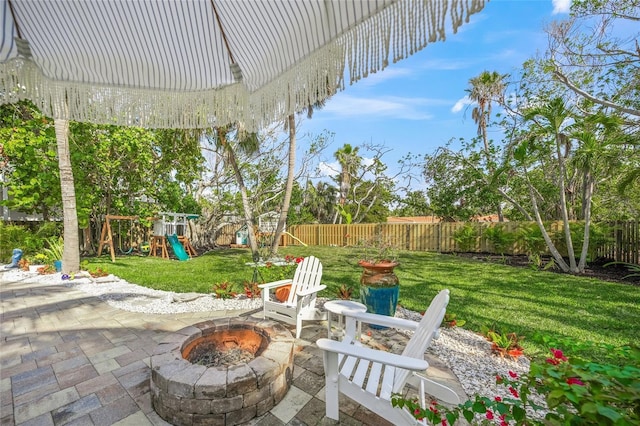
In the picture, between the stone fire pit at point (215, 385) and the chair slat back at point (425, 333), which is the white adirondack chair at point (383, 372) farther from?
the stone fire pit at point (215, 385)

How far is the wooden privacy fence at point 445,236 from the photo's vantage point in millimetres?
7609

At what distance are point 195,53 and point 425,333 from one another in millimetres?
2172

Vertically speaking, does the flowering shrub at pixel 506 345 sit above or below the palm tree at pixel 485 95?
below

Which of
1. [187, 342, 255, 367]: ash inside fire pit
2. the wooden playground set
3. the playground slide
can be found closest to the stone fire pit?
[187, 342, 255, 367]: ash inside fire pit

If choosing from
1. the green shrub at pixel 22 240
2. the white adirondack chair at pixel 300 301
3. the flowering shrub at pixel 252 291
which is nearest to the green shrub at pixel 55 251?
the green shrub at pixel 22 240

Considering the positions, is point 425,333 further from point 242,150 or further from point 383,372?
point 242,150

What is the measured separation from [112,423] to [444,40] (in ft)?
9.34

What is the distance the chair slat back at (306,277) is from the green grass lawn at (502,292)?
1.20m

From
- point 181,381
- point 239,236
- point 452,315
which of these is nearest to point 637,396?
point 181,381

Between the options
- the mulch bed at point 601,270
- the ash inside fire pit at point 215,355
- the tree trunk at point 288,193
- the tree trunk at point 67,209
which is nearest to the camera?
the ash inside fire pit at point 215,355

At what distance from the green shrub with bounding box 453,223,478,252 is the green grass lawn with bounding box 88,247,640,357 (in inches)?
119

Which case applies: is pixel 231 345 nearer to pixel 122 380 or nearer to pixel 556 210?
pixel 122 380

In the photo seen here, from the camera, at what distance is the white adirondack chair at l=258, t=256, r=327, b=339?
3.10 meters

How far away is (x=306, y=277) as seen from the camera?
3.75 meters
